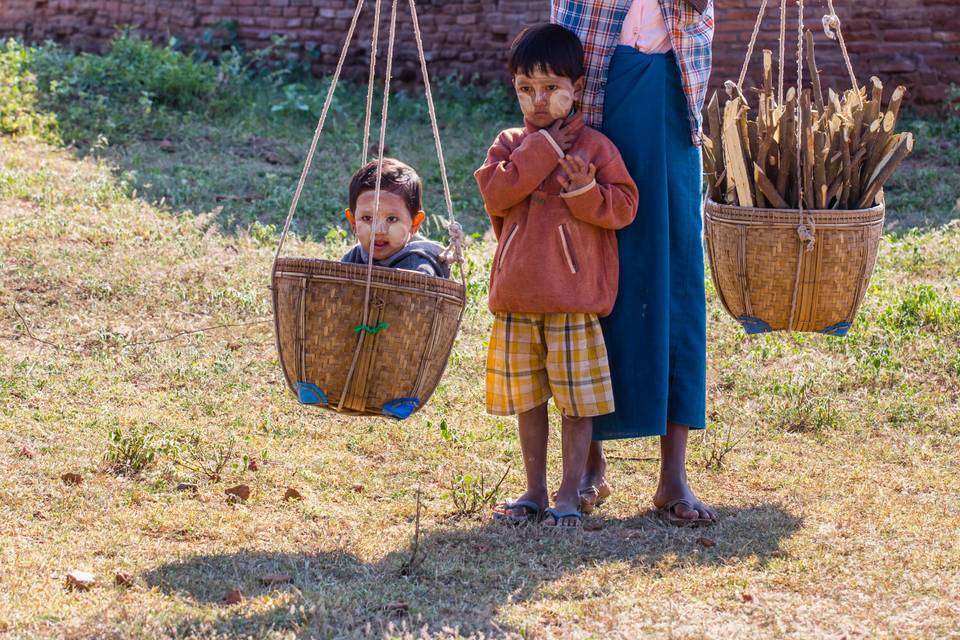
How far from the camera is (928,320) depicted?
230 inches

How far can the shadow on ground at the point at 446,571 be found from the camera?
305cm

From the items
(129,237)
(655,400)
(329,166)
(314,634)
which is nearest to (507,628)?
(314,634)

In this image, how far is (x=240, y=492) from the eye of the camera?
13.3 feet

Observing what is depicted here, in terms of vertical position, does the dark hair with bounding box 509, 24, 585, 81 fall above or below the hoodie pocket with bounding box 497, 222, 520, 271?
above

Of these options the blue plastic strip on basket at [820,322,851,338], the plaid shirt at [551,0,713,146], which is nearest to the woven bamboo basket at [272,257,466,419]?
the plaid shirt at [551,0,713,146]

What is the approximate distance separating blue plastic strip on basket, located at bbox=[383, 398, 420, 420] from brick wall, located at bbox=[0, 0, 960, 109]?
20.4 feet

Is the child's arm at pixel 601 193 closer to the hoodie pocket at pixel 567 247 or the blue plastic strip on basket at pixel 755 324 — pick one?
the hoodie pocket at pixel 567 247

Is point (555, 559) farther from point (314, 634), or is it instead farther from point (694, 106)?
point (694, 106)

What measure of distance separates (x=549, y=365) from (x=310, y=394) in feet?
2.44

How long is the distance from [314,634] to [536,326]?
4.03ft

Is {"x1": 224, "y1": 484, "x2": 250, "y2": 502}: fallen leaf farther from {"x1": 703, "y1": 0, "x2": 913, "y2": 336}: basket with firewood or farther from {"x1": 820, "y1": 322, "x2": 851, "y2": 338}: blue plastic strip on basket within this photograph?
{"x1": 820, "y1": 322, "x2": 851, "y2": 338}: blue plastic strip on basket

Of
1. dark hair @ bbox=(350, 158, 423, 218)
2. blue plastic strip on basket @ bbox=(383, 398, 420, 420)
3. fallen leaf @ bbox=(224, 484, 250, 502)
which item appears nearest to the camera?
blue plastic strip on basket @ bbox=(383, 398, 420, 420)

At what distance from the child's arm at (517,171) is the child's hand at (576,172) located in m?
0.04

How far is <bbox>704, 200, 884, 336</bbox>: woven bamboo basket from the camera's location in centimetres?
387
